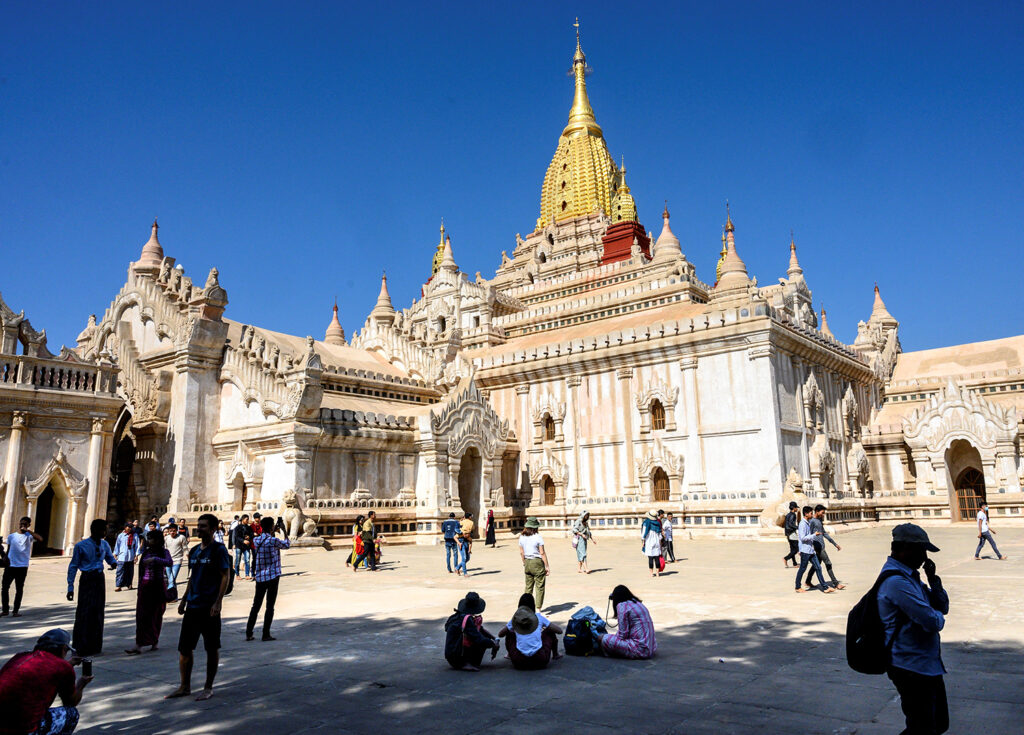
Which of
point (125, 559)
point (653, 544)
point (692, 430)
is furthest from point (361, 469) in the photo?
point (653, 544)

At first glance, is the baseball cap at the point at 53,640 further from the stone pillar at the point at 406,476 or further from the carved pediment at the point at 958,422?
the carved pediment at the point at 958,422

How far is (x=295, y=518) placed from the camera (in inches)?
1002

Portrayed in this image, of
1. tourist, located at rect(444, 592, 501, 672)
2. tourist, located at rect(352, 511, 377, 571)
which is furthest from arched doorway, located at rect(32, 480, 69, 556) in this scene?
Answer: tourist, located at rect(444, 592, 501, 672)

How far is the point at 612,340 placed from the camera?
35.8 metres

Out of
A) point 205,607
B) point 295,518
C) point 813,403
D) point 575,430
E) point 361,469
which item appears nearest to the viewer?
point 205,607

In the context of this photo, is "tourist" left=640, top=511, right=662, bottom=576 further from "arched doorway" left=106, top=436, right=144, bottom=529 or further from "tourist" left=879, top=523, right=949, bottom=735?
"arched doorway" left=106, top=436, right=144, bottom=529

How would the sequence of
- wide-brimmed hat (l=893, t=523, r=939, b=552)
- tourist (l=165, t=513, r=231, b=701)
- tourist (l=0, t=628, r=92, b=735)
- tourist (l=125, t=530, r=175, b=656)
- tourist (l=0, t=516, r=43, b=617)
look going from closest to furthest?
tourist (l=0, t=628, r=92, b=735), wide-brimmed hat (l=893, t=523, r=939, b=552), tourist (l=165, t=513, r=231, b=701), tourist (l=125, t=530, r=175, b=656), tourist (l=0, t=516, r=43, b=617)

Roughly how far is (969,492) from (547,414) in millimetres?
21111

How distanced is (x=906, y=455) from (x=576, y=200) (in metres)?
35.1

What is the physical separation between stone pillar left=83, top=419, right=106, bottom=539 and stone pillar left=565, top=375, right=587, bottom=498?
19476 mm

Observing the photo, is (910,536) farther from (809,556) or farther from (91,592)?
(91,592)

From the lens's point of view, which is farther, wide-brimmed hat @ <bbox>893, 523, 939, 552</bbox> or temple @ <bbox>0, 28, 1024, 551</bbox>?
temple @ <bbox>0, 28, 1024, 551</bbox>

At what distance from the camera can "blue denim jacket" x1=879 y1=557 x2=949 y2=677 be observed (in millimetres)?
5125

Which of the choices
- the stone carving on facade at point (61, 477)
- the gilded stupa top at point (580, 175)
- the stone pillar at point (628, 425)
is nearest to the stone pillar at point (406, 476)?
the stone pillar at point (628, 425)
